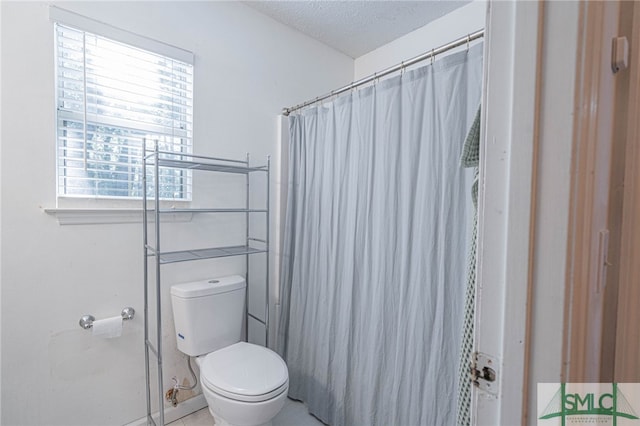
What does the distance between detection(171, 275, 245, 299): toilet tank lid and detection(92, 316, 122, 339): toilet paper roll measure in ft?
0.86

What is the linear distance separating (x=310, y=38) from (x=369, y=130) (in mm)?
1133

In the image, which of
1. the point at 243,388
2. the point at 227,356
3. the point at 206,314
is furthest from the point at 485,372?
the point at 206,314

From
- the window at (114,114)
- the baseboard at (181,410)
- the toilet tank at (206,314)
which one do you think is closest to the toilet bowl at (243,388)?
the toilet tank at (206,314)

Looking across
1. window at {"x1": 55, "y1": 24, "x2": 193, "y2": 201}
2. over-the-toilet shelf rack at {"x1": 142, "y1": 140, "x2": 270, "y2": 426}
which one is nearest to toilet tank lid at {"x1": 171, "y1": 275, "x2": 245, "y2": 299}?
over-the-toilet shelf rack at {"x1": 142, "y1": 140, "x2": 270, "y2": 426}

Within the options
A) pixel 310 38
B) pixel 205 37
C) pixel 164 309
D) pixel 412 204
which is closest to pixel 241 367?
pixel 164 309

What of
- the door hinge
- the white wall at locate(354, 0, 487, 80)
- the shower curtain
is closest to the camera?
the door hinge

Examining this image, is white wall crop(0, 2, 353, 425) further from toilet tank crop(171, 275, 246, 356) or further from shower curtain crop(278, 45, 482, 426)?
shower curtain crop(278, 45, 482, 426)

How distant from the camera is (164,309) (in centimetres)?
158

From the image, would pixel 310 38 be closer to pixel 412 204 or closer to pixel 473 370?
pixel 412 204

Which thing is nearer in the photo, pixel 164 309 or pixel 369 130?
pixel 369 130

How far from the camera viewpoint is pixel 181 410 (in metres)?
1.63

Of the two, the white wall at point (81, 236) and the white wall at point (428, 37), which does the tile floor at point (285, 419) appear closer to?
the white wall at point (81, 236)

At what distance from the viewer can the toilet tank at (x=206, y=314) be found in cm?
152

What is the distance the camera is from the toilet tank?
4.98 ft
